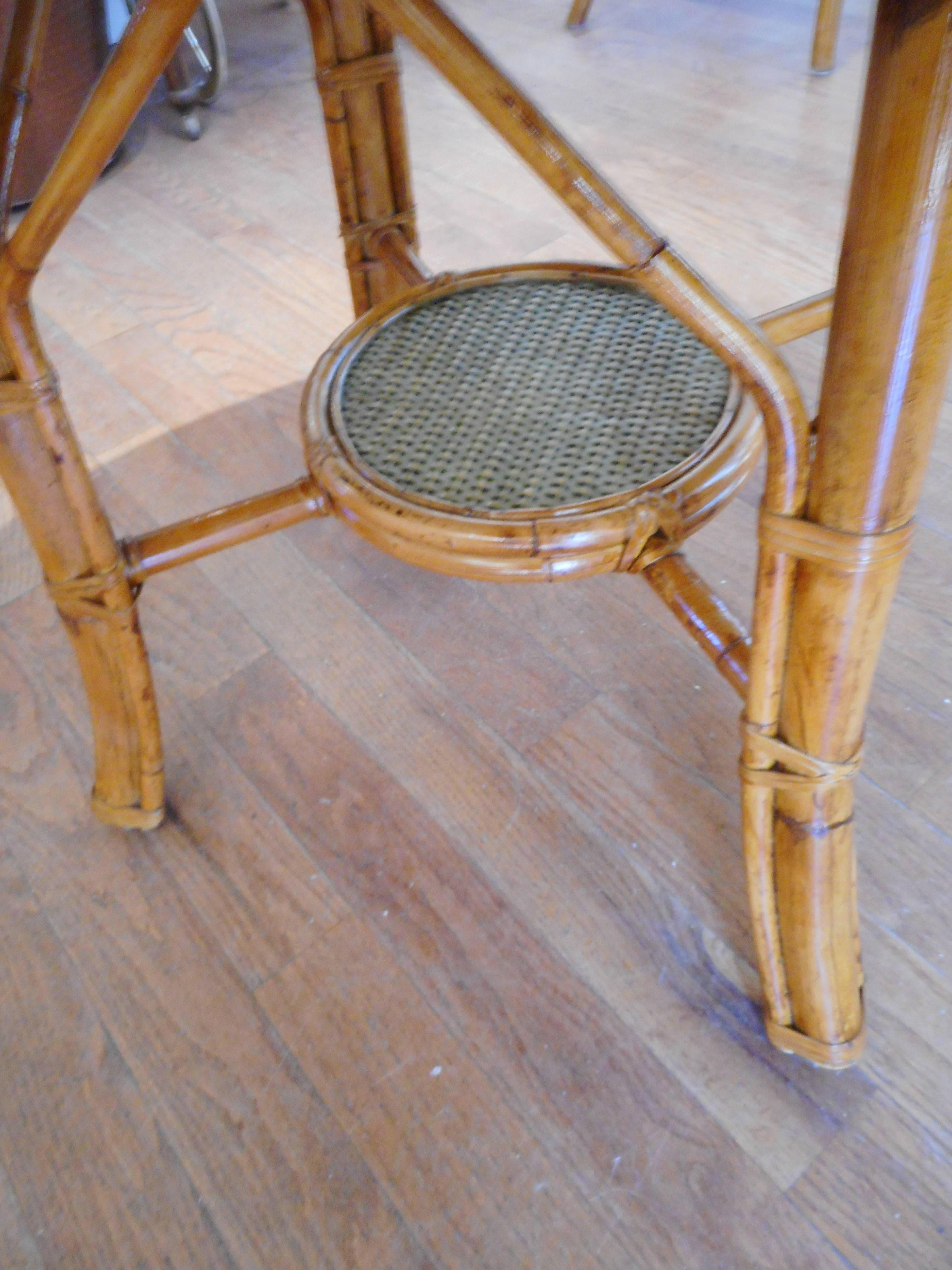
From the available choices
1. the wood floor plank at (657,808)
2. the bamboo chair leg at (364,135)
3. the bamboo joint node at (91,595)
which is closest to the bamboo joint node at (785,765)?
the wood floor plank at (657,808)

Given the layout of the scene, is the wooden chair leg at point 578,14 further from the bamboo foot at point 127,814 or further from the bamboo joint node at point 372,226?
the bamboo foot at point 127,814

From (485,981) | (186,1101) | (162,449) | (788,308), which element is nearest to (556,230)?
(162,449)

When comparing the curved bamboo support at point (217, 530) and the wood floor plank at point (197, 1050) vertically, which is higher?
the curved bamboo support at point (217, 530)

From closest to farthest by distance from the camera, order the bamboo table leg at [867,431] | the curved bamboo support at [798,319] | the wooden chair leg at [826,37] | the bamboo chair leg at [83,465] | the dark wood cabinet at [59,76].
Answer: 1. the bamboo table leg at [867,431]
2. the bamboo chair leg at [83,465]
3. the curved bamboo support at [798,319]
4. the dark wood cabinet at [59,76]
5. the wooden chair leg at [826,37]

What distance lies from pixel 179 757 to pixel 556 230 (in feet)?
3.40

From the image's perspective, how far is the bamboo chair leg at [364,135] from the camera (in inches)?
29.6

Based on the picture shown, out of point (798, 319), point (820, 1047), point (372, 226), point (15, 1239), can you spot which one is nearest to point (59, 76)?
point (372, 226)

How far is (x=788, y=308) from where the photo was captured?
0.74 m

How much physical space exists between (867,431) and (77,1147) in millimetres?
649

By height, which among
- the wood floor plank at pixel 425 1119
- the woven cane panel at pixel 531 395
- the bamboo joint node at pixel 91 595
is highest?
the woven cane panel at pixel 531 395

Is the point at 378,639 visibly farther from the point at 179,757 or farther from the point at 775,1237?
the point at 775,1237

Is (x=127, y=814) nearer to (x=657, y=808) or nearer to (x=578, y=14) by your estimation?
(x=657, y=808)

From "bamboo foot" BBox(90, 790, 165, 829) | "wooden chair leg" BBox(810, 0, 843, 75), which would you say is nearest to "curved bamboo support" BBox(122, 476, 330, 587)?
"bamboo foot" BBox(90, 790, 165, 829)

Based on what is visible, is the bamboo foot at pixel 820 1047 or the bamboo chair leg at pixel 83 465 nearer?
the bamboo chair leg at pixel 83 465
